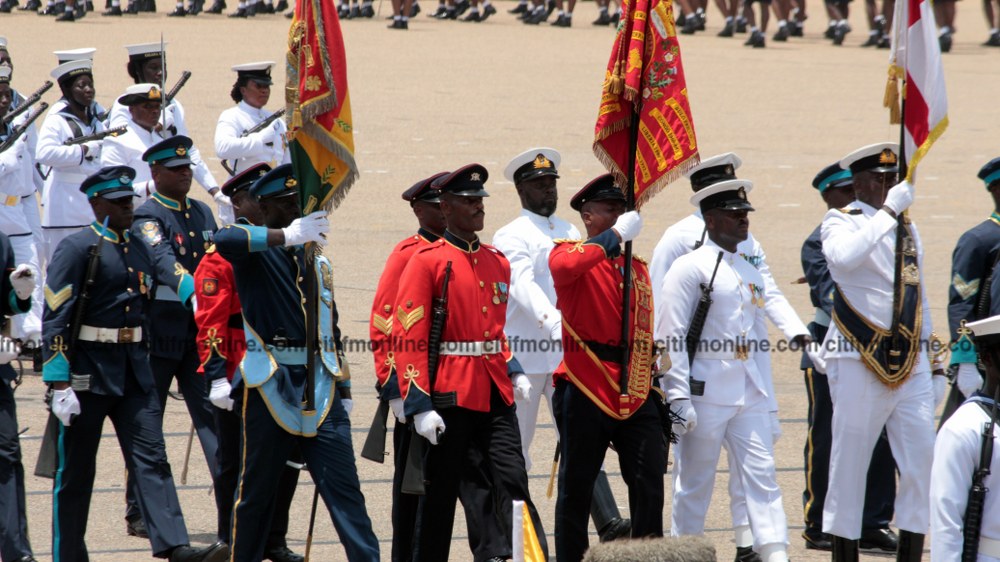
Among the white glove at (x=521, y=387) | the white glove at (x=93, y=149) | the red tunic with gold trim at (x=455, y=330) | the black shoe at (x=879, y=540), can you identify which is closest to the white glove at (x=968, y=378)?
the black shoe at (x=879, y=540)

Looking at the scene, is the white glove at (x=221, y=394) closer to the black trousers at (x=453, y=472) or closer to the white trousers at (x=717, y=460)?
the black trousers at (x=453, y=472)

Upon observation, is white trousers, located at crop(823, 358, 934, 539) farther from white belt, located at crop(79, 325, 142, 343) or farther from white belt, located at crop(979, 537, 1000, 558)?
white belt, located at crop(79, 325, 142, 343)

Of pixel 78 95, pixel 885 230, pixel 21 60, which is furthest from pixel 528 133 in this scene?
pixel 885 230

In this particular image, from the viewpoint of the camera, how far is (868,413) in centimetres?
789

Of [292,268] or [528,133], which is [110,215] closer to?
[292,268]

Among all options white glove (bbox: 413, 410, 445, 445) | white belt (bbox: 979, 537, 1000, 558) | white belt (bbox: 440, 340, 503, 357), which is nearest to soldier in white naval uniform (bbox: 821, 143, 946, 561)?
white belt (bbox: 440, 340, 503, 357)

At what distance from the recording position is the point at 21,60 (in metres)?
23.4

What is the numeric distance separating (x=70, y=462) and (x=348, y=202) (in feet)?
34.1

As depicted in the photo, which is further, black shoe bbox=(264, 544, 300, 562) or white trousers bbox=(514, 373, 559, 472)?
white trousers bbox=(514, 373, 559, 472)

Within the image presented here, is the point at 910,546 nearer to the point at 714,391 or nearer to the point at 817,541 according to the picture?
the point at 817,541

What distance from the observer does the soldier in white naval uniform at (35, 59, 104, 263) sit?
464 inches

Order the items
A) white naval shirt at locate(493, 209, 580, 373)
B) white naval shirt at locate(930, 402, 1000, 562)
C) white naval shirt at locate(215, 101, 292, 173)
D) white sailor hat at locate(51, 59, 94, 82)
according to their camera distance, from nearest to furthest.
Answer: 1. white naval shirt at locate(930, 402, 1000, 562)
2. white naval shirt at locate(493, 209, 580, 373)
3. white sailor hat at locate(51, 59, 94, 82)
4. white naval shirt at locate(215, 101, 292, 173)

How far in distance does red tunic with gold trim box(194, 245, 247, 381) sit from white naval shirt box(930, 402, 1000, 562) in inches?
139

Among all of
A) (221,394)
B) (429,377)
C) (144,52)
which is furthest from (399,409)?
(144,52)
